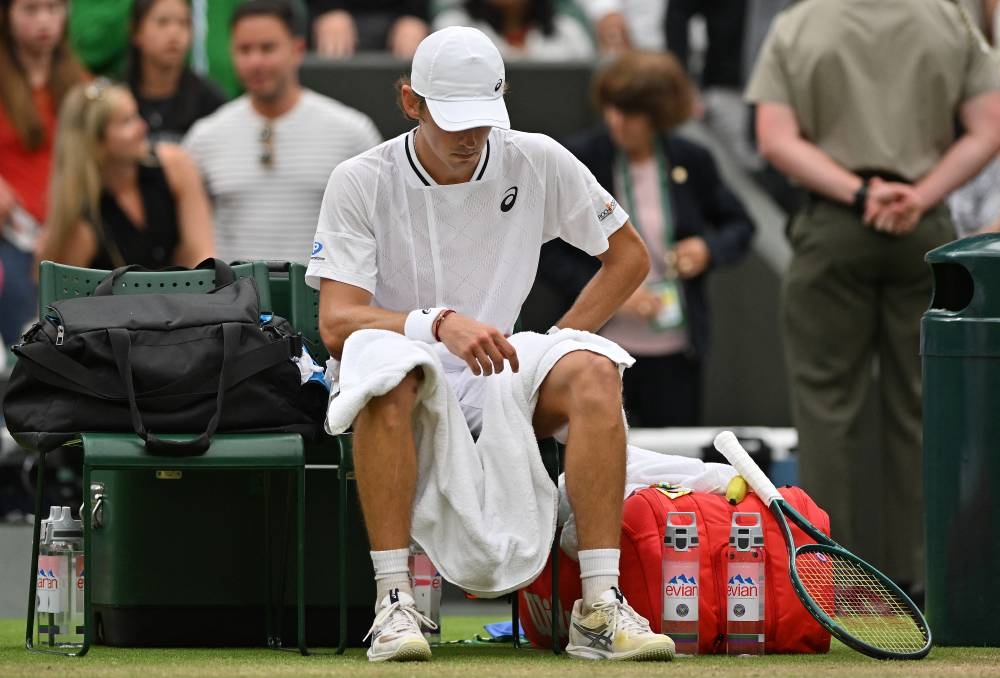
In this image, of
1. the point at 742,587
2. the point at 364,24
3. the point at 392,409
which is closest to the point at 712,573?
the point at 742,587

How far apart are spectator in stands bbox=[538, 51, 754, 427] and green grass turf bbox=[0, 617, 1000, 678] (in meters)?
2.92

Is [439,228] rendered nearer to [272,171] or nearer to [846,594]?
[846,594]

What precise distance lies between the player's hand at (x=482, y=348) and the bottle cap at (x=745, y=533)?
30.0 inches

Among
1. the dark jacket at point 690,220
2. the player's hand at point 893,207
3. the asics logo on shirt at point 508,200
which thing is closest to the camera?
the asics logo on shirt at point 508,200

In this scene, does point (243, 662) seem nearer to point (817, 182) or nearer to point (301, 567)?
point (301, 567)

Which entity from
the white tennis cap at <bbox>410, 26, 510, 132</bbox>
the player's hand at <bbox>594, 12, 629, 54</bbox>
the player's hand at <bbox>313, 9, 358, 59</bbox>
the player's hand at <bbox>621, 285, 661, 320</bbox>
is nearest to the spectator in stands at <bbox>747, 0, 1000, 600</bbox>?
the player's hand at <bbox>621, 285, 661, 320</bbox>

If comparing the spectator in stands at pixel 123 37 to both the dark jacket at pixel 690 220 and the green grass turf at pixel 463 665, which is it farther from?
the green grass turf at pixel 463 665

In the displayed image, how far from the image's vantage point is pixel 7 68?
29.2 feet

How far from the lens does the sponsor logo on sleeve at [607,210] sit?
18.6ft

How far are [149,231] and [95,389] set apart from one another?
2.84 m

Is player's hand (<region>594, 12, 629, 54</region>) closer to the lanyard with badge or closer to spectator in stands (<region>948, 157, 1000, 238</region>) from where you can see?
the lanyard with badge

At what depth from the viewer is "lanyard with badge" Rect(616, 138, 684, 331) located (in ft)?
27.2

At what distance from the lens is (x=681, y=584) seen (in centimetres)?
525

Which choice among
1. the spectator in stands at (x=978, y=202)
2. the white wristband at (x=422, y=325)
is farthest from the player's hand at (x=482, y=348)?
the spectator in stands at (x=978, y=202)
